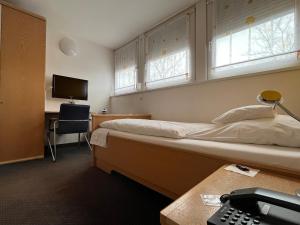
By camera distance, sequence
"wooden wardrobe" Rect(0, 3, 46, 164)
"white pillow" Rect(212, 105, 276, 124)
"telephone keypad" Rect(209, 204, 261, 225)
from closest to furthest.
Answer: "telephone keypad" Rect(209, 204, 261, 225)
"white pillow" Rect(212, 105, 276, 124)
"wooden wardrobe" Rect(0, 3, 46, 164)

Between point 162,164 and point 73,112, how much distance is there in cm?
174

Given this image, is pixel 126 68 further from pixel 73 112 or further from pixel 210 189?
pixel 210 189

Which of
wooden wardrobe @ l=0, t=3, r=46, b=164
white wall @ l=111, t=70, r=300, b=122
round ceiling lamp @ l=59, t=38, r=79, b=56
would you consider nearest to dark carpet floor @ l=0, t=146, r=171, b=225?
wooden wardrobe @ l=0, t=3, r=46, b=164

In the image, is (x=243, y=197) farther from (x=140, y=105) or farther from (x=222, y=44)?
(x=140, y=105)

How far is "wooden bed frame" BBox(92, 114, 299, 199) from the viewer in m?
0.96

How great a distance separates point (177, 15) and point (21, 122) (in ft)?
9.23

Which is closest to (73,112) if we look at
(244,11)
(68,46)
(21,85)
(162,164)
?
(21,85)

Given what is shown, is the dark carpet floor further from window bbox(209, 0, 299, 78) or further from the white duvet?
window bbox(209, 0, 299, 78)

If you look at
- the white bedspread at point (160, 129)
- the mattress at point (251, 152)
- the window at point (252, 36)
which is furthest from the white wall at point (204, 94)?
the mattress at point (251, 152)

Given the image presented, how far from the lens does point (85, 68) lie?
3426 millimetres

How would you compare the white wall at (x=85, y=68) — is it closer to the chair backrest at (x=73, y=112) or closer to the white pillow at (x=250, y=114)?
the chair backrest at (x=73, y=112)

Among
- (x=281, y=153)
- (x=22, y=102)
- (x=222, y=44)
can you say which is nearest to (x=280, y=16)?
(x=222, y=44)

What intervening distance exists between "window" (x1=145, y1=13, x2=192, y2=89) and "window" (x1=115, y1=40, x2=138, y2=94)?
0.40 meters

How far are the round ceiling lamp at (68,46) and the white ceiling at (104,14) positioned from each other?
183 millimetres
